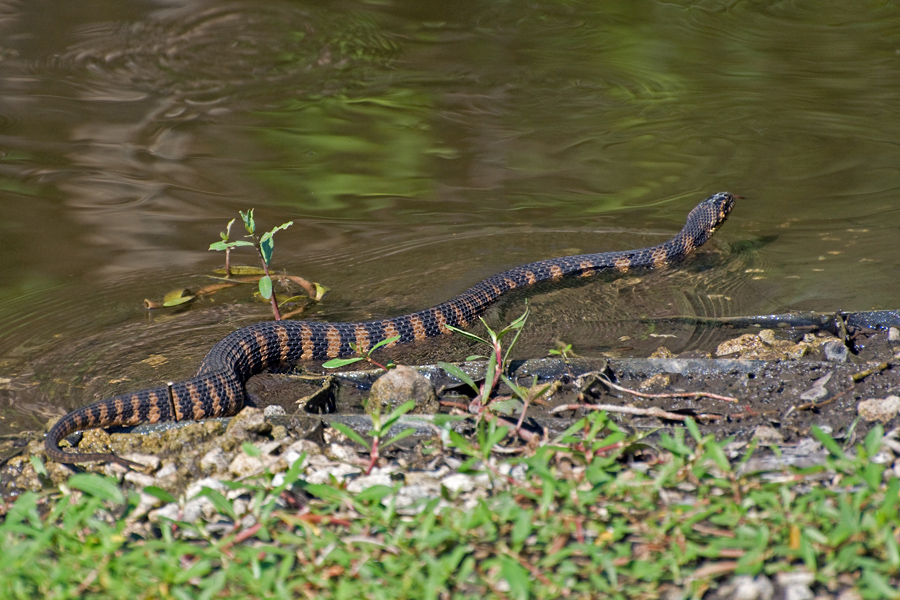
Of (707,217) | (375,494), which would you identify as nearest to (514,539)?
(375,494)

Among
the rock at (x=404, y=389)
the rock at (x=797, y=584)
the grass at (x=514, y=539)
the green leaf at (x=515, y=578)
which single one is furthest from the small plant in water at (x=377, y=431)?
the rock at (x=797, y=584)

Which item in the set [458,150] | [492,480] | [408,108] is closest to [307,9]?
[408,108]

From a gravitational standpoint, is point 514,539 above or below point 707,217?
above

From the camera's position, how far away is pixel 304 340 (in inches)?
245

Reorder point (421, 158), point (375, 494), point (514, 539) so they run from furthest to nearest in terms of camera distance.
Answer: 1. point (421, 158)
2. point (375, 494)
3. point (514, 539)

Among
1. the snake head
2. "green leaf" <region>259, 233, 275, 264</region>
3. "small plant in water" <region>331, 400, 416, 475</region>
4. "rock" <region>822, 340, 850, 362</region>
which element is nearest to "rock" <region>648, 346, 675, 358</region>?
"rock" <region>822, 340, 850, 362</region>

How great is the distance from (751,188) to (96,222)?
6.48 m

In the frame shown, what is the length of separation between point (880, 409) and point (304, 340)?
400 cm

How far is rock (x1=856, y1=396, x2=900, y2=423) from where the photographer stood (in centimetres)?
334

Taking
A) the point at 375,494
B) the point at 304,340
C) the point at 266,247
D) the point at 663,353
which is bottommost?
the point at 304,340

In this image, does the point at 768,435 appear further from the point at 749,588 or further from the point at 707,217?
the point at 707,217

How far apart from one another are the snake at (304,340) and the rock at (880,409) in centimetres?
216

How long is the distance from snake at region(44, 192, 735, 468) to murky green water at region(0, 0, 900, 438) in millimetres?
252

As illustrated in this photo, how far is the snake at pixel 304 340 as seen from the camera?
479cm
